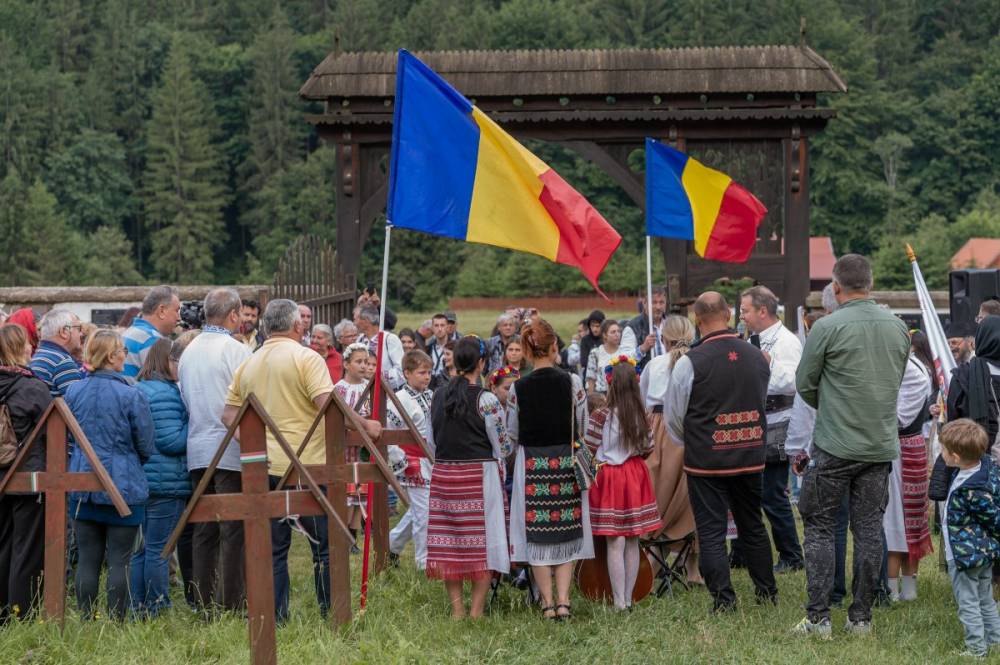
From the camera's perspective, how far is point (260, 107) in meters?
80.3

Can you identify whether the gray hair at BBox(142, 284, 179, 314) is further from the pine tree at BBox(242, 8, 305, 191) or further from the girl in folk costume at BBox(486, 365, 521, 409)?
the pine tree at BBox(242, 8, 305, 191)

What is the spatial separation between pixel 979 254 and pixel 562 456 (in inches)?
2032

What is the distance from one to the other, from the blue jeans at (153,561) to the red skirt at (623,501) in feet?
7.87

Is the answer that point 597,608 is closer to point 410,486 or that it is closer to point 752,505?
point 752,505

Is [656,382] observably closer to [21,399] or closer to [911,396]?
[911,396]

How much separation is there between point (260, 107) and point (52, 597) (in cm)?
7709

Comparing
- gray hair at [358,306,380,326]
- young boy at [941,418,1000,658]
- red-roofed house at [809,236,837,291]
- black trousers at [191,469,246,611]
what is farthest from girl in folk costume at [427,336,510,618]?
red-roofed house at [809,236,837,291]

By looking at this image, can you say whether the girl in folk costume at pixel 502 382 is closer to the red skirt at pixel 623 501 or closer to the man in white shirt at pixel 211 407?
the red skirt at pixel 623 501

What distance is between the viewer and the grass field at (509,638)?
5723 millimetres

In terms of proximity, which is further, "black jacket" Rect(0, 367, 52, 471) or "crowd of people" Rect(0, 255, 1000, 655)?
"black jacket" Rect(0, 367, 52, 471)

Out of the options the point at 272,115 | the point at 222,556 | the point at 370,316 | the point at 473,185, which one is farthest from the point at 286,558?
the point at 272,115

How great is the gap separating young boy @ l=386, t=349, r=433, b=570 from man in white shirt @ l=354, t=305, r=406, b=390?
109 cm

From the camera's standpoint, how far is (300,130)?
256 ft

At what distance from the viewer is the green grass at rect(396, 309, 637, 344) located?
3631 centimetres
